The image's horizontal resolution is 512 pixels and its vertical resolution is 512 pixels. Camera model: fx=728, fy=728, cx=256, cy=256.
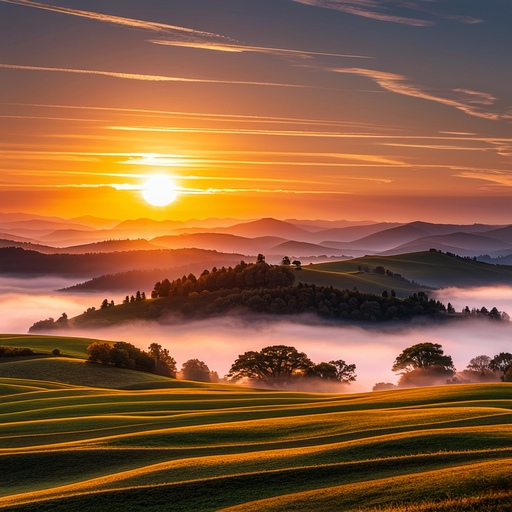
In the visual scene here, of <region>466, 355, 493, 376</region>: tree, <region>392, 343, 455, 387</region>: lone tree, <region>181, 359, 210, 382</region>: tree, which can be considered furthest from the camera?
<region>181, 359, 210, 382</region>: tree

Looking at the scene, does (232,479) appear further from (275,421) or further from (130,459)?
(275,421)

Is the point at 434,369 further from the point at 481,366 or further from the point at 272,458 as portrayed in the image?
the point at 272,458

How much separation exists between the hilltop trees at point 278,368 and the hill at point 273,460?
95.2 m

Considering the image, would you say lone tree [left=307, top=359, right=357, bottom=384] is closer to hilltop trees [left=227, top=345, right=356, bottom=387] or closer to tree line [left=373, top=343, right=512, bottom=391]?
hilltop trees [left=227, top=345, right=356, bottom=387]

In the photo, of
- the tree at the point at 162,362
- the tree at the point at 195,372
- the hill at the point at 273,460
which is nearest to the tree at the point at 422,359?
the tree at the point at 195,372

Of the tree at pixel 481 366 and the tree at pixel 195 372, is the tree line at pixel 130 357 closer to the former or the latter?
the tree at pixel 195 372

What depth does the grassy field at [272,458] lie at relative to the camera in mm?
28000

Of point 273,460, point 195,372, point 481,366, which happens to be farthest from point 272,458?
point 481,366

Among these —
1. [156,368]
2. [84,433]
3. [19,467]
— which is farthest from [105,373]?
[19,467]

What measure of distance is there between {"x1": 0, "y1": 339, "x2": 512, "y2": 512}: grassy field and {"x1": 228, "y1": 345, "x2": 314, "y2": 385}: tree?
91791mm

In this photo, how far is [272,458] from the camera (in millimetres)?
35750

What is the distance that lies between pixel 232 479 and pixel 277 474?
201 cm

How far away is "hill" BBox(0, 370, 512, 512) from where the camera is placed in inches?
1100

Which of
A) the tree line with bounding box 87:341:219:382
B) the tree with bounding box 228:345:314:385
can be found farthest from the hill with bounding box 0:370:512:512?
the tree with bounding box 228:345:314:385
